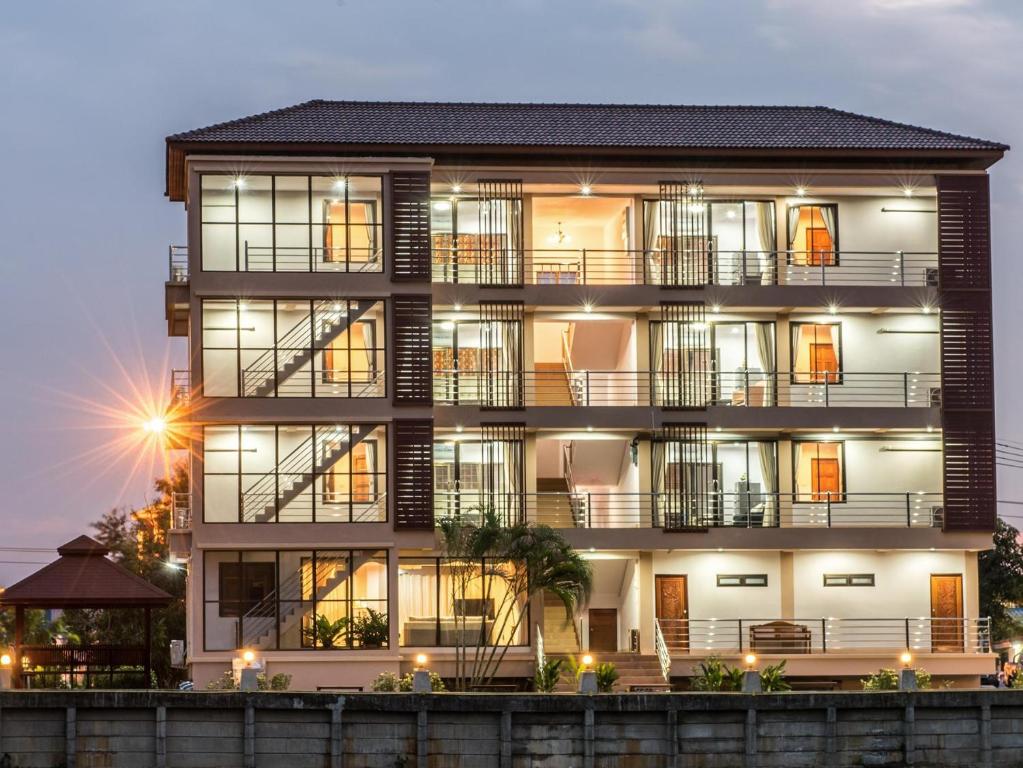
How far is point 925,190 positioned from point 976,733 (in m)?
20.7

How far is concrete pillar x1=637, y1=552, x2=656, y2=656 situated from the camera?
180ft

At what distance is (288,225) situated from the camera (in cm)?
5419

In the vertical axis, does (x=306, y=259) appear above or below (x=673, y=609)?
above

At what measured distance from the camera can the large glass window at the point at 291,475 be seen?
52812 mm

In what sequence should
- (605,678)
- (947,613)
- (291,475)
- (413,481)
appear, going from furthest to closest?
1. (947,613)
2. (291,475)
3. (413,481)
4. (605,678)

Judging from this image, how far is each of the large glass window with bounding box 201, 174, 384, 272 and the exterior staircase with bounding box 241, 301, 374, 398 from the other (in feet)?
3.80

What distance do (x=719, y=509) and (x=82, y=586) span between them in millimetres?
17359

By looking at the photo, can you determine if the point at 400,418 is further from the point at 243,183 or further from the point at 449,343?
the point at 243,183

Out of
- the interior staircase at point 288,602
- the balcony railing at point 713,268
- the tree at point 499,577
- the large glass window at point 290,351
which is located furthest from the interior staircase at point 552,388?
the interior staircase at point 288,602

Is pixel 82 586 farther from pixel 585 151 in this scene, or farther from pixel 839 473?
pixel 839 473

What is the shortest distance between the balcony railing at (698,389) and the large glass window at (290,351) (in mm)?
2755

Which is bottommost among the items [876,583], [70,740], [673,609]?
[70,740]

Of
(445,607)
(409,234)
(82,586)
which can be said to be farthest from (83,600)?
(409,234)

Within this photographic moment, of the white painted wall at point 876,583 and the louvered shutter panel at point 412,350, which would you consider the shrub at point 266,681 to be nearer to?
the louvered shutter panel at point 412,350
